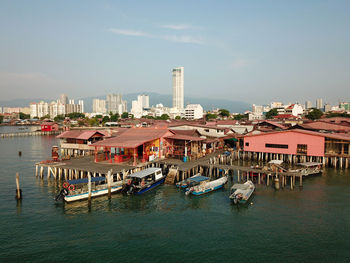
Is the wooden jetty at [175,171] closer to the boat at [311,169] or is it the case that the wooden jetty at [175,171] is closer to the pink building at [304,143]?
the boat at [311,169]

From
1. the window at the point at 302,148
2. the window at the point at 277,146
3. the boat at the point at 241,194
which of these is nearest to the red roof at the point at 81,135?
the window at the point at 277,146

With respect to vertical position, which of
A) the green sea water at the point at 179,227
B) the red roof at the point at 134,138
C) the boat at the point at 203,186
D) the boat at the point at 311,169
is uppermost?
the red roof at the point at 134,138

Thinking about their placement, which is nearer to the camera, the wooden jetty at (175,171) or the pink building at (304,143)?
the wooden jetty at (175,171)

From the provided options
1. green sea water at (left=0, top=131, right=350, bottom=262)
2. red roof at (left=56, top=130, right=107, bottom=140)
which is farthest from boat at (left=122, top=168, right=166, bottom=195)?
red roof at (left=56, top=130, right=107, bottom=140)

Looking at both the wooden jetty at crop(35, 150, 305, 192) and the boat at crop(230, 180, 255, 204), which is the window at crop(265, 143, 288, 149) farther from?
the boat at crop(230, 180, 255, 204)

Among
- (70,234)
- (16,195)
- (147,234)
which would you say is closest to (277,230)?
(147,234)
